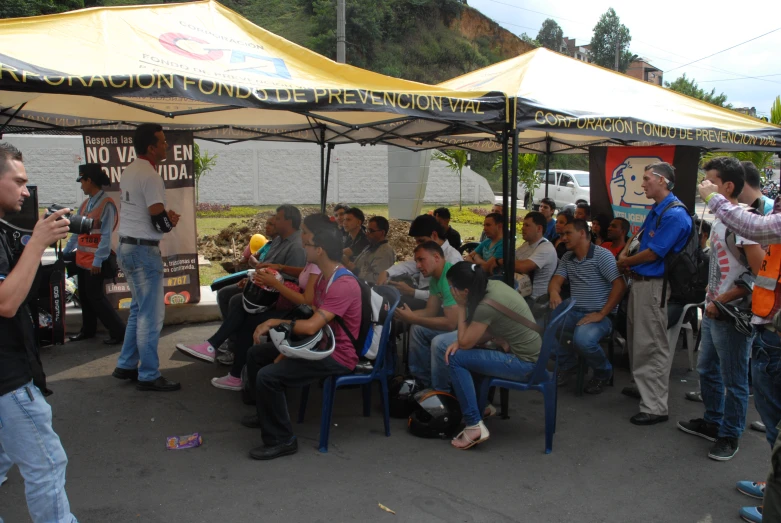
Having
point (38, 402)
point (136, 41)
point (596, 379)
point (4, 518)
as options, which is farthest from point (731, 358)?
point (136, 41)

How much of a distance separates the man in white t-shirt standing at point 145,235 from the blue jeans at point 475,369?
247cm

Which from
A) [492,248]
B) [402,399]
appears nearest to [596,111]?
[492,248]

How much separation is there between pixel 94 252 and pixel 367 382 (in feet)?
11.0

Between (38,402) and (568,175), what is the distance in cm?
2297

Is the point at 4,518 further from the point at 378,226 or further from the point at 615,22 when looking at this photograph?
the point at 615,22

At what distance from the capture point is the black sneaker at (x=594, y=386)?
5.14 m

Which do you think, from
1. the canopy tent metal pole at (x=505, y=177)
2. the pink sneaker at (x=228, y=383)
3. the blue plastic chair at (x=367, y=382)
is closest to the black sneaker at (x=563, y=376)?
the canopy tent metal pole at (x=505, y=177)

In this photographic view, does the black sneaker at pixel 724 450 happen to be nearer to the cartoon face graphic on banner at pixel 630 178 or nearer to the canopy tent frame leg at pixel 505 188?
the canopy tent frame leg at pixel 505 188

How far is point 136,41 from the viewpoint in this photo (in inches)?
166

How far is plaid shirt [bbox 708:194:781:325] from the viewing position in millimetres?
2865

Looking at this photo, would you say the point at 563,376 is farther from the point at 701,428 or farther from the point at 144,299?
the point at 144,299

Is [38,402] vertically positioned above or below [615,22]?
below

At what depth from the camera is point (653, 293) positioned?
4.43 m

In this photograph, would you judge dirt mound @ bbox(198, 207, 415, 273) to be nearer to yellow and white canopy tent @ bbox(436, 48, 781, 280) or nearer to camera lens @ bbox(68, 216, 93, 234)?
yellow and white canopy tent @ bbox(436, 48, 781, 280)
